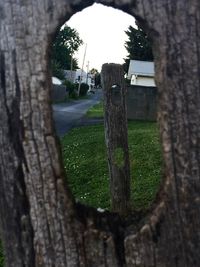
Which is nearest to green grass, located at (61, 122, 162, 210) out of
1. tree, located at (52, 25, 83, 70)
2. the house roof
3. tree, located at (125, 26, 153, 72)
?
the house roof

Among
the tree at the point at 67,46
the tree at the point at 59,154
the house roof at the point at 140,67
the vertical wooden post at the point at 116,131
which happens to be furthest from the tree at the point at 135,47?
the tree at the point at 59,154

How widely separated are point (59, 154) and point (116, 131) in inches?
155

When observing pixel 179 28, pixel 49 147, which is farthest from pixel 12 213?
pixel 179 28

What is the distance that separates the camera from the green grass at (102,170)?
7.18 metres

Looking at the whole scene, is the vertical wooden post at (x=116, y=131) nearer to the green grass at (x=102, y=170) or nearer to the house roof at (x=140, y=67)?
the green grass at (x=102, y=170)

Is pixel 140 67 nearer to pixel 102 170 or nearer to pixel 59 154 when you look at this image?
pixel 102 170

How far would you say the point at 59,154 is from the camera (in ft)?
5.06

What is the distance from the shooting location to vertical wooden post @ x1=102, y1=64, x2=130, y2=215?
18.0 feet

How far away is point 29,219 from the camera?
155cm

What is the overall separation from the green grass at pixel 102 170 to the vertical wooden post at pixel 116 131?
14.7 inches

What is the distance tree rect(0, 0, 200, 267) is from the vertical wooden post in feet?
12.7

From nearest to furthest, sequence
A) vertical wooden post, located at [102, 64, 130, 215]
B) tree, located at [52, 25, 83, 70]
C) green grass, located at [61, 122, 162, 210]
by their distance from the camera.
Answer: vertical wooden post, located at [102, 64, 130, 215] < green grass, located at [61, 122, 162, 210] < tree, located at [52, 25, 83, 70]

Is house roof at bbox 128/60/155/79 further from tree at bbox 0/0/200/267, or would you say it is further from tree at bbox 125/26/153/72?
tree at bbox 0/0/200/267

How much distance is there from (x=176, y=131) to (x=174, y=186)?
0.17 metres
